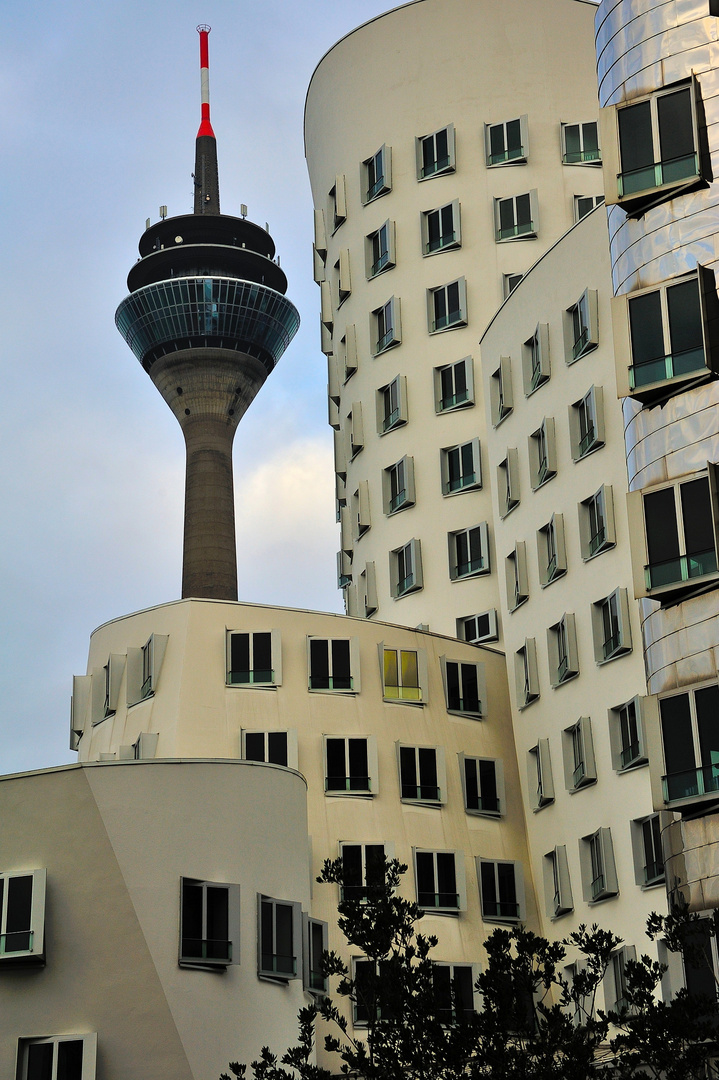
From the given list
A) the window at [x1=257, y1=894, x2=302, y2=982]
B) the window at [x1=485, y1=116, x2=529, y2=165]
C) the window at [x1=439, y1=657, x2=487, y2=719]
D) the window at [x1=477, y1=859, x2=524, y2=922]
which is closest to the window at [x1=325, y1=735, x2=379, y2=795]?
the window at [x1=439, y1=657, x2=487, y2=719]

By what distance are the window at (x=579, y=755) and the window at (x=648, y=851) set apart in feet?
7.68

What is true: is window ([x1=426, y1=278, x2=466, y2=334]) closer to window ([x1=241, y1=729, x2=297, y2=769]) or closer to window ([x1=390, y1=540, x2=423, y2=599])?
window ([x1=390, y1=540, x2=423, y2=599])

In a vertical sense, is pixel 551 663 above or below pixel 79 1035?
above

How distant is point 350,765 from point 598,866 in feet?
23.0

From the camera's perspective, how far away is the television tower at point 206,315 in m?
95.2

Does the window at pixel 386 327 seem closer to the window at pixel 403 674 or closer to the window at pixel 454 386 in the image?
the window at pixel 454 386

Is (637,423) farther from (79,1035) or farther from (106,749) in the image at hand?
(106,749)

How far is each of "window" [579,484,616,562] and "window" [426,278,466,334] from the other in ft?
46.1

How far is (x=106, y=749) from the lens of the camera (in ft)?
147

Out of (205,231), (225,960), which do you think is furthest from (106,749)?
(205,231)

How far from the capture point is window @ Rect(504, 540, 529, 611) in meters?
44.4

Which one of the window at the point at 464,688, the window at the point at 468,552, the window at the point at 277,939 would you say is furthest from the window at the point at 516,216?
the window at the point at 277,939

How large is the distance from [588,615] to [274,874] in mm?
11135

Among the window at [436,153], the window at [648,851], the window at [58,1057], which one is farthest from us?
the window at [436,153]
